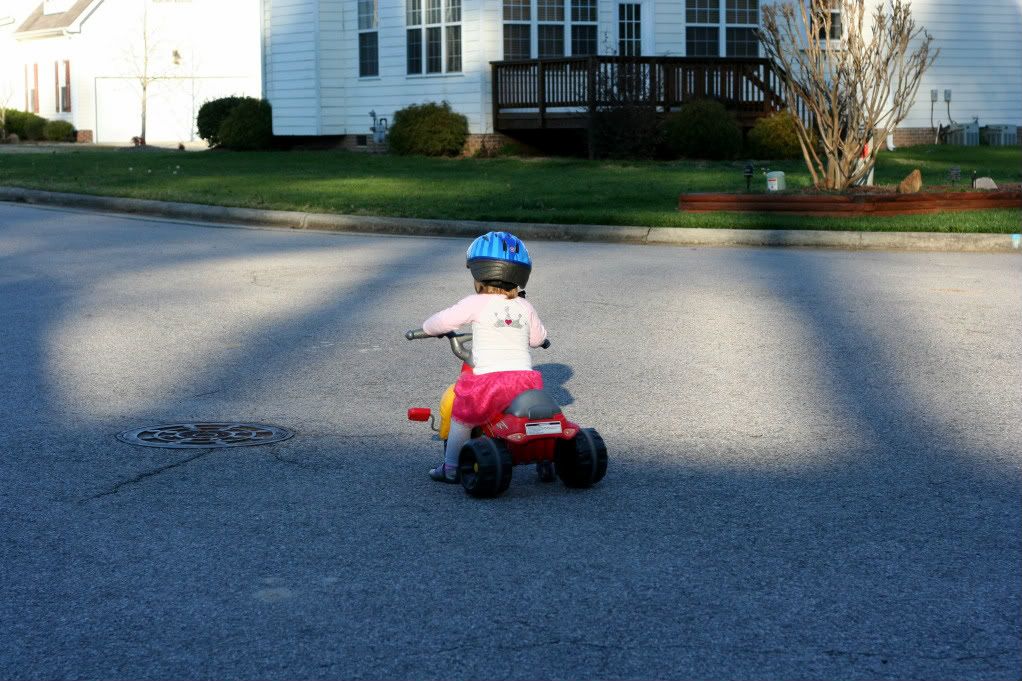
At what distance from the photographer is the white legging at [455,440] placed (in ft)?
19.1

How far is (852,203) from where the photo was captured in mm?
16531

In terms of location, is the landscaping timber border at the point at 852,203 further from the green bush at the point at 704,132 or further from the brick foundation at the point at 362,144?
the brick foundation at the point at 362,144

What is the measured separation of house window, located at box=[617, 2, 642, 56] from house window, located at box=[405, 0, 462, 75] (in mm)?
3404

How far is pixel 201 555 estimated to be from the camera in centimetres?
482

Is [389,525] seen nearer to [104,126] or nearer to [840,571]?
[840,571]

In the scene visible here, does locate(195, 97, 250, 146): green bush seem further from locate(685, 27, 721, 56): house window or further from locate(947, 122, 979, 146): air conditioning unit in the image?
locate(947, 122, 979, 146): air conditioning unit

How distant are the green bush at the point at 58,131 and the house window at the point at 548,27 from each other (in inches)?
960

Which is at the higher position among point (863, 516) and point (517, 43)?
point (517, 43)

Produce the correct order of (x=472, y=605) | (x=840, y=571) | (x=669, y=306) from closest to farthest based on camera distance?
(x=472, y=605), (x=840, y=571), (x=669, y=306)

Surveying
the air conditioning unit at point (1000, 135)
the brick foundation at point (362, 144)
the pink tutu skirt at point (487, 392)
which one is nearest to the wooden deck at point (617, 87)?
the brick foundation at point (362, 144)

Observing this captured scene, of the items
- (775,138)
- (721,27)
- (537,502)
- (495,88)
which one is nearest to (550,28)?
(495,88)

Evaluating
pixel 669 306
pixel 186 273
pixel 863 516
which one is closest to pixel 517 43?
pixel 186 273

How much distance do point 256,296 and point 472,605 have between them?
284 inches

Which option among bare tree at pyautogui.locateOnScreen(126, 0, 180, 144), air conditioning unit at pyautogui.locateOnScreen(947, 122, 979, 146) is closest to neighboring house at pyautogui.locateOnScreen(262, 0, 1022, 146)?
air conditioning unit at pyautogui.locateOnScreen(947, 122, 979, 146)
